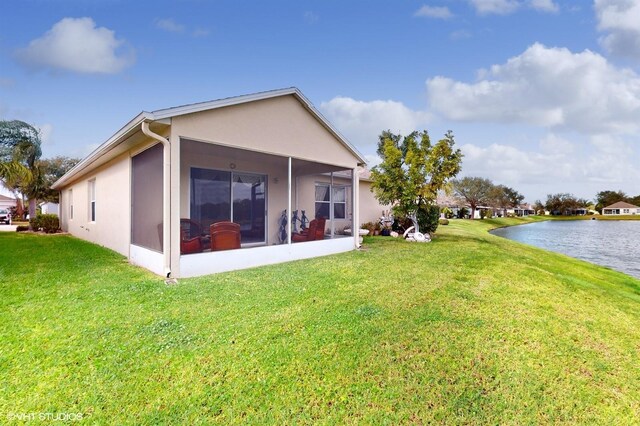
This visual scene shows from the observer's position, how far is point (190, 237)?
8328 millimetres

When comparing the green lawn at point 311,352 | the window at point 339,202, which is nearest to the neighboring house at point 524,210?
the window at point 339,202

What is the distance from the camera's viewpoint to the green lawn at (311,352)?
2.78 meters

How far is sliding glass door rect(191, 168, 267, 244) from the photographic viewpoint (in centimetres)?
959

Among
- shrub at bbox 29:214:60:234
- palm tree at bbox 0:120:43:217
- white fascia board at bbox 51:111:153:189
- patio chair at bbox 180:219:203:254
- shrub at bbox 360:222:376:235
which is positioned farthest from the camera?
→ palm tree at bbox 0:120:43:217

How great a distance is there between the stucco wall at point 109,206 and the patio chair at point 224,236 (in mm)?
2769

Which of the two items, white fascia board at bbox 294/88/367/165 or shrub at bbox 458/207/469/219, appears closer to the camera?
white fascia board at bbox 294/88/367/165

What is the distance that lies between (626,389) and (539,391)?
111 cm

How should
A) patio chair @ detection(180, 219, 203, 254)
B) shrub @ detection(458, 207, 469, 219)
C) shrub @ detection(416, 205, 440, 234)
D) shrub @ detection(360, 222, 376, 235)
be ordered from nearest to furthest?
patio chair @ detection(180, 219, 203, 254)
shrub @ detection(416, 205, 440, 234)
shrub @ detection(360, 222, 376, 235)
shrub @ detection(458, 207, 469, 219)

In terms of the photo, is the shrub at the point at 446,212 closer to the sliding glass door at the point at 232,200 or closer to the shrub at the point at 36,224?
the sliding glass door at the point at 232,200

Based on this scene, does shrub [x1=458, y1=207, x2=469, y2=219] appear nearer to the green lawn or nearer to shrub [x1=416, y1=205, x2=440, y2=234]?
shrub [x1=416, y1=205, x2=440, y2=234]

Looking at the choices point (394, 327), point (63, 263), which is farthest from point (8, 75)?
point (394, 327)

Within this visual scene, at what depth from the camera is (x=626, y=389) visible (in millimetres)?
3367

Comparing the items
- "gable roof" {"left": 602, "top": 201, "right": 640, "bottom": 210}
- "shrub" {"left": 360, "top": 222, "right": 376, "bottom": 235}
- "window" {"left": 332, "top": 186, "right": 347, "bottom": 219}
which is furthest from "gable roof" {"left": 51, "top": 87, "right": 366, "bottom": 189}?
"gable roof" {"left": 602, "top": 201, "right": 640, "bottom": 210}

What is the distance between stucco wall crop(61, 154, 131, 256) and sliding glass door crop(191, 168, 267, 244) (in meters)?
1.80
